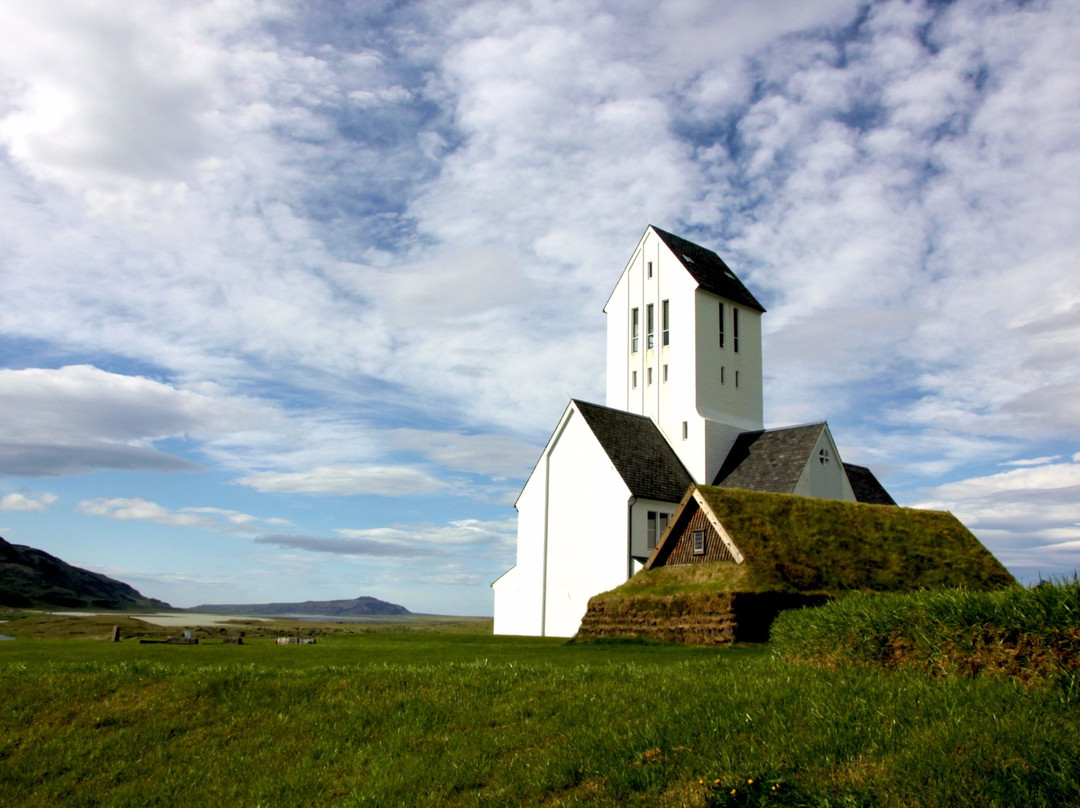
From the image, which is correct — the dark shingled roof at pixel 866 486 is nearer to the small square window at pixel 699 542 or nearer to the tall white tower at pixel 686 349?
the tall white tower at pixel 686 349

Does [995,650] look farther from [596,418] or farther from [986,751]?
[596,418]

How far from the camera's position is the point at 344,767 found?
10859 millimetres

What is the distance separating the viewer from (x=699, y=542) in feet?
101

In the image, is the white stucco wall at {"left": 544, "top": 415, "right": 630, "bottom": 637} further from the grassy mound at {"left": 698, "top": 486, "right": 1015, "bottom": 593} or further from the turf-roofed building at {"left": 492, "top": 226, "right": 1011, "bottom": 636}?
the grassy mound at {"left": 698, "top": 486, "right": 1015, "bottom": 593}

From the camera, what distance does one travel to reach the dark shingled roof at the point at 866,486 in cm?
4912

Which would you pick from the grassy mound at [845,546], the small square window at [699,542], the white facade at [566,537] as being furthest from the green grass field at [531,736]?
the white facade at [566,537]

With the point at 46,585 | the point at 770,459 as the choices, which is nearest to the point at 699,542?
the point at 770,459

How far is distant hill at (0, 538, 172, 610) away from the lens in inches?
5054

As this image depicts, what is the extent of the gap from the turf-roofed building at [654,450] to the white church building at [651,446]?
0.07 m

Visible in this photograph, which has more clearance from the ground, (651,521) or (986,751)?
(651,521)

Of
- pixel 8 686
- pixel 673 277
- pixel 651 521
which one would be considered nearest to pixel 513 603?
pixel 651 521

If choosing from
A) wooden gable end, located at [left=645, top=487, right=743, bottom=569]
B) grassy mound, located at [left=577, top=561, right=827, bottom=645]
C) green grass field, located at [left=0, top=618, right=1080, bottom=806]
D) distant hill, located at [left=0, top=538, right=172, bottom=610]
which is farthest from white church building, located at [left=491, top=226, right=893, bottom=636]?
distant hill, located at [left=0, top=538, right=172, bottom=610]

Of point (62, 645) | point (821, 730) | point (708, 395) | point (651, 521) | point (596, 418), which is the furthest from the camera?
point (708, 395)

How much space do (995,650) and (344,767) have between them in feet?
27.8
